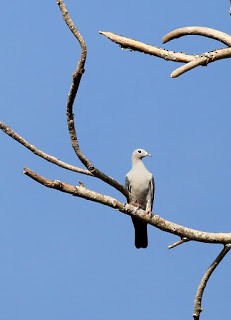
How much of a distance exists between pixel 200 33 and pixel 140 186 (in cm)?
500

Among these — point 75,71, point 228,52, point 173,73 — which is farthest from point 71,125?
point 228,52

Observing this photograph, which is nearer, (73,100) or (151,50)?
(73,100)

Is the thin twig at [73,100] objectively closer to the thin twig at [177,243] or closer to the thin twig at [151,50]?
the thin twig at [177,243]

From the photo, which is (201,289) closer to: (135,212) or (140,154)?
(135,212)

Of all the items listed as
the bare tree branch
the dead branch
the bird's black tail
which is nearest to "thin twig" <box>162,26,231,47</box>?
the dead branch

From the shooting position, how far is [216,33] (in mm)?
6902

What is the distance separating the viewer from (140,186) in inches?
464

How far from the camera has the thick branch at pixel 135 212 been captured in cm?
573

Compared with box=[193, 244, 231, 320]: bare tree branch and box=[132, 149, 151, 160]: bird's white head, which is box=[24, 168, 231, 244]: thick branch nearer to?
box=[193, 244, 231, 320]: bare tree branch

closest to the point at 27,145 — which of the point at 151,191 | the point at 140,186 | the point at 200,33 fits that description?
the point at 200,33

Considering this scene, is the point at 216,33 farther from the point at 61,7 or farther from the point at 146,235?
the point at 146,235

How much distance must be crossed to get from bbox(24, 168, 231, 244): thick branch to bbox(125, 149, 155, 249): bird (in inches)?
182

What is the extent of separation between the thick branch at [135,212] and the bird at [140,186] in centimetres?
462

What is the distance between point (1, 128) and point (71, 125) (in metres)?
0.57
